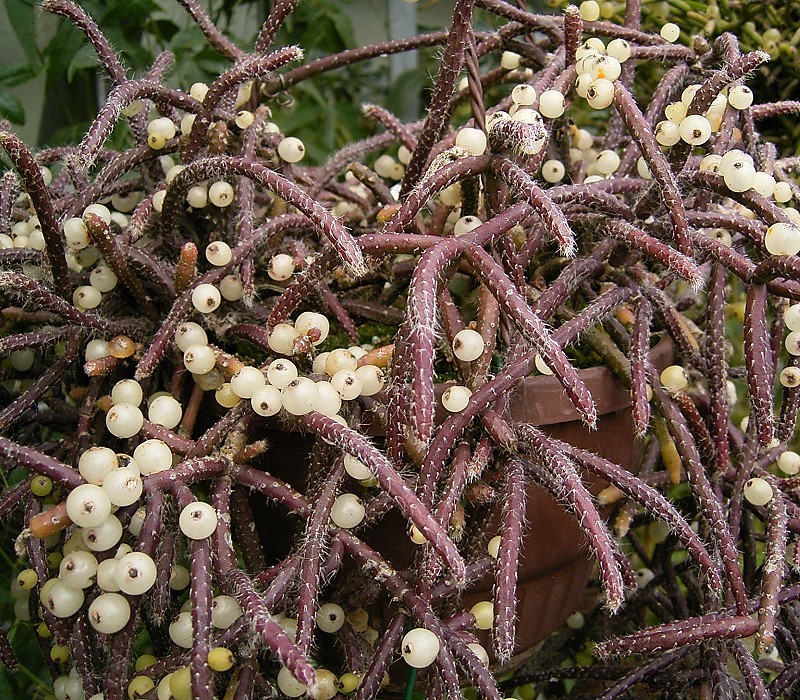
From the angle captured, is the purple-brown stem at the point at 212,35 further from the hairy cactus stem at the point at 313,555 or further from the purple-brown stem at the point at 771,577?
the purple-brown stem at the point at 771,577

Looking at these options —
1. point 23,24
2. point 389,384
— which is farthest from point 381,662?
point 23,24

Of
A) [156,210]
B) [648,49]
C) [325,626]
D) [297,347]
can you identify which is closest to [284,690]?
[325,626]

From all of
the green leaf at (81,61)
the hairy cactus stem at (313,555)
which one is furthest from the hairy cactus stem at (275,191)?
the green leaf at (81,61)

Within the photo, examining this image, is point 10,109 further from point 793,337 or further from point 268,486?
point 793,337

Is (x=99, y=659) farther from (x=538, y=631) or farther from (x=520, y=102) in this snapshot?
(x=520, y=102)

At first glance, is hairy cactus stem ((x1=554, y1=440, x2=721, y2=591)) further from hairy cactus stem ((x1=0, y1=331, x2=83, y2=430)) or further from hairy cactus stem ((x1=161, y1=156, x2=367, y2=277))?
hairy cactus stem ((x1=0, y1=331, x2=83, y2=430))

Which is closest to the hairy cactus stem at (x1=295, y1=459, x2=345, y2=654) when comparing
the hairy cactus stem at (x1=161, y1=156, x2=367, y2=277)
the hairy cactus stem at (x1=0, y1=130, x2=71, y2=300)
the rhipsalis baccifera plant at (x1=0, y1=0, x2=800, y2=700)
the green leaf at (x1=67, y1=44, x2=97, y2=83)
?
the rhipsalis baccifera plant at (x1=0, y1=0, x2=800, y2=700)
